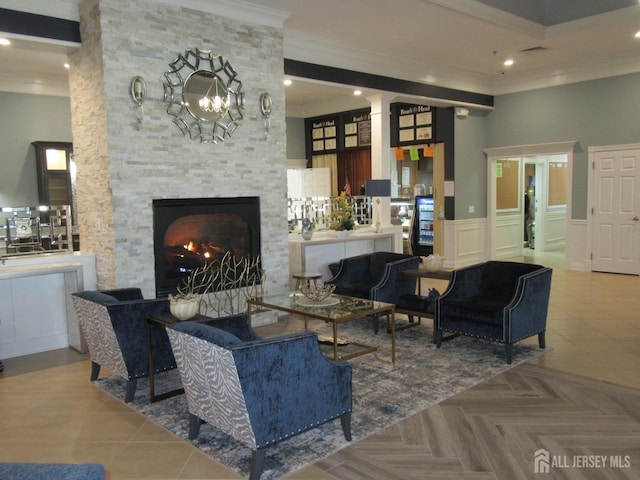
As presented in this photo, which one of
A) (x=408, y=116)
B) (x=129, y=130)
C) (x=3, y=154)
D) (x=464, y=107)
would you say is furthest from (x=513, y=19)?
(x=3, y=154)

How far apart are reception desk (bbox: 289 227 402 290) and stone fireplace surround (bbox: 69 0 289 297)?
1.41 metres

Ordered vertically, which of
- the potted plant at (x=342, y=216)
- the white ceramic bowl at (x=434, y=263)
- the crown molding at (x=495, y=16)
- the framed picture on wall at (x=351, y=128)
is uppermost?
the crown molding at (x=495, y=16)

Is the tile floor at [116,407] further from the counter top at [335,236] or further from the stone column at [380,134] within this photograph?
the stone column at [380,134]

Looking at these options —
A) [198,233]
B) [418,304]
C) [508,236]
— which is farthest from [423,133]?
[198,233]

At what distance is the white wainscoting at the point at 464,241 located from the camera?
32.7 ft

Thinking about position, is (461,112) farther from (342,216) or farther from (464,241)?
(342,216)

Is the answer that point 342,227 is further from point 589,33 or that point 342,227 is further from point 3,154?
point 3,154

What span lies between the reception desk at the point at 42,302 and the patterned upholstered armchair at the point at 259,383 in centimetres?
244

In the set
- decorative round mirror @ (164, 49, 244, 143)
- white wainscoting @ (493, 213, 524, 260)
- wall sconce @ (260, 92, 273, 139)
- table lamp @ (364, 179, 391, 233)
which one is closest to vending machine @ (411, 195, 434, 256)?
white wainscoting @ (493, 213, 524, 260)

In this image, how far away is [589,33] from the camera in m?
7.26

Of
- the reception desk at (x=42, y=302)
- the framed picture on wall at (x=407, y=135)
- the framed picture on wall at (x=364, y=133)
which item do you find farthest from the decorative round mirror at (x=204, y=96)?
the framed picture on wall at (x=364, y=133)

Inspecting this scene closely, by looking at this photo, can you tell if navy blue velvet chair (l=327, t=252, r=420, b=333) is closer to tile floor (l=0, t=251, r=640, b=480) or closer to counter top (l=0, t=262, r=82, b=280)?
tile floor (l=0, t=251, r=640, b=480)

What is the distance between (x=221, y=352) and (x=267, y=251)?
3.51 m

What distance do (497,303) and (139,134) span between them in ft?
11.9
